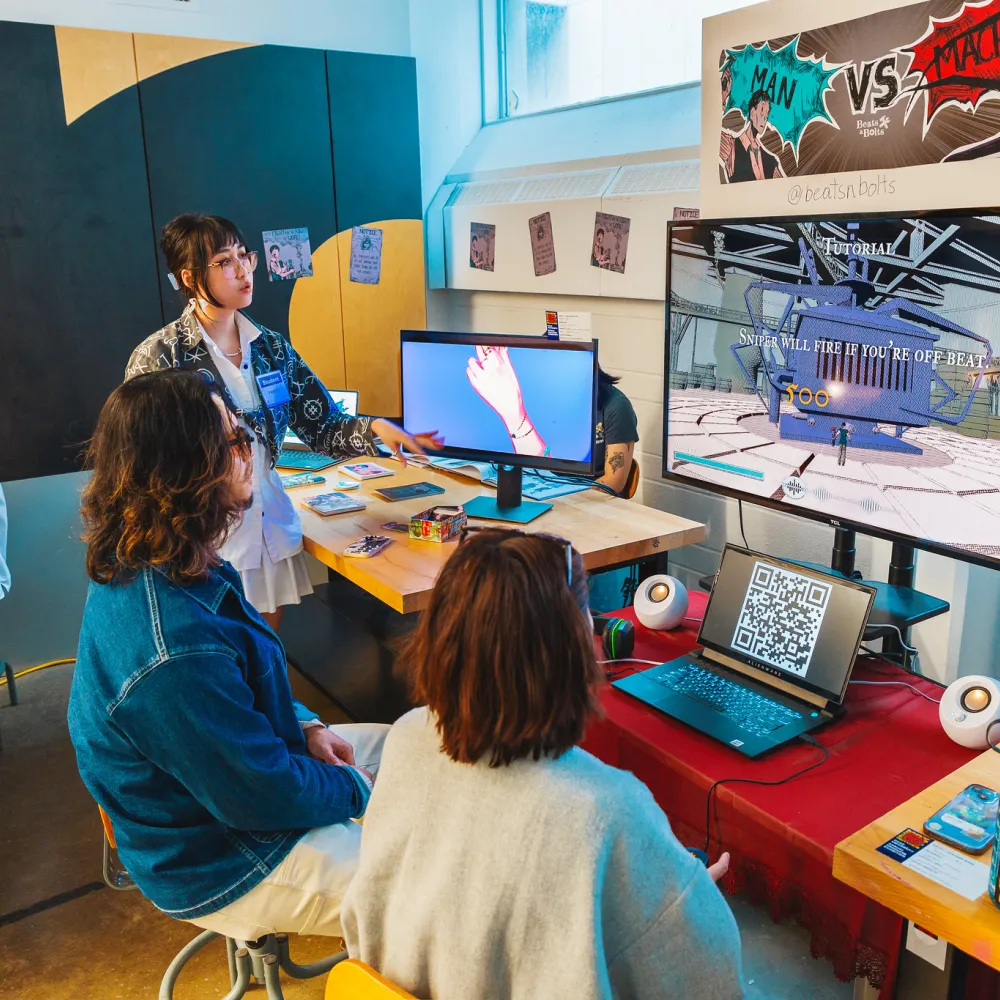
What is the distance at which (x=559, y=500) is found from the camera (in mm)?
2488

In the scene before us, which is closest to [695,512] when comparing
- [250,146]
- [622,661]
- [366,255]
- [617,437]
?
[617,437]

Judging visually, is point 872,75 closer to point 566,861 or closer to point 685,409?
point 685,409

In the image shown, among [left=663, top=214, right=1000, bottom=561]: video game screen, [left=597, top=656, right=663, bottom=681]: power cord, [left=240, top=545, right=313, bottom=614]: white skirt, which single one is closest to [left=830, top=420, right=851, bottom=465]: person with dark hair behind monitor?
[left=663, top=214, right=1000, bottom=561]: video game screen

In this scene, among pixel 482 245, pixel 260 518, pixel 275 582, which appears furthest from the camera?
pixel 482 245

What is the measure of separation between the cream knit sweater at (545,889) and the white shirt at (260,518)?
1.40 meters

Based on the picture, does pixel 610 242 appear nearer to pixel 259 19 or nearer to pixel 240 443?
pixel 259 19

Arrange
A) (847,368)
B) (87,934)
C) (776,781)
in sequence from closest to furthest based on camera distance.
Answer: (776,781), (847,368), (87,934)

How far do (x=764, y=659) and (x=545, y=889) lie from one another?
2.69ft

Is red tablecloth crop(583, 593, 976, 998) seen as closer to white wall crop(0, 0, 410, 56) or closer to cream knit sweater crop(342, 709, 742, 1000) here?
cream knit sweater crop(342, 709, 742, 1000)

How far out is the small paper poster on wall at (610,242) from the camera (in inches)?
119

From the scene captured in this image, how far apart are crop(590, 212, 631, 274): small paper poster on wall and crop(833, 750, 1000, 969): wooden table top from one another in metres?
2.17

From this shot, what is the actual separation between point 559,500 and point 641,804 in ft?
5.27

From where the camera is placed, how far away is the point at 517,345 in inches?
86.1

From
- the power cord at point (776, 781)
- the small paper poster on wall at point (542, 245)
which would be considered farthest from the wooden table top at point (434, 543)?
the small paper poster on wall at point (542, 245)
